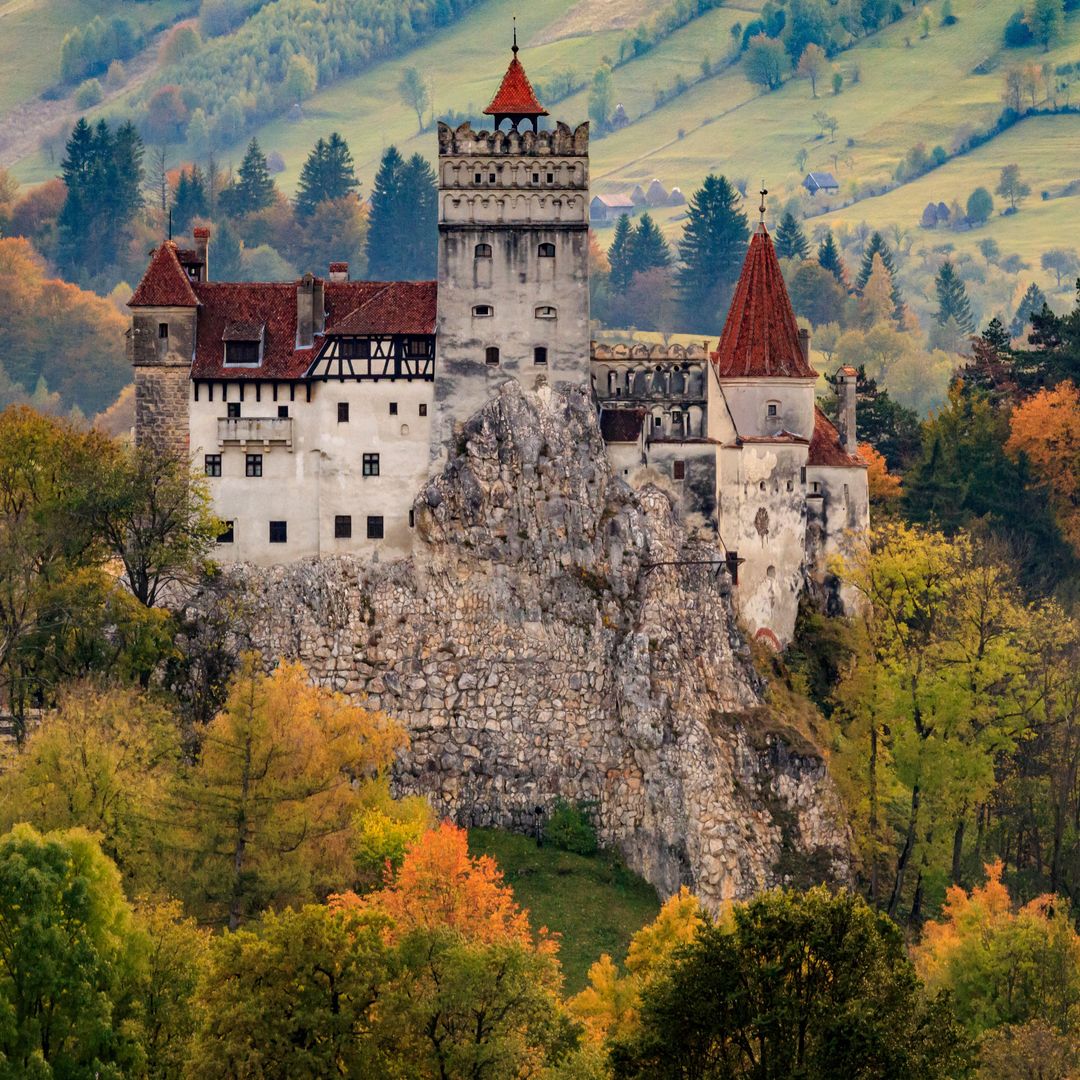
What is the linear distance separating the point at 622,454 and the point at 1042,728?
57.4ft

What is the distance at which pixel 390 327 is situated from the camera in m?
95.3

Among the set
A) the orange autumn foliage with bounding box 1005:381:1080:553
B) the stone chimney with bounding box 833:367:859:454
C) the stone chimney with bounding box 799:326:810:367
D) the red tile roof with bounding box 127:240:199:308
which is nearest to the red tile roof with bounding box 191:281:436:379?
the red tile roof with bounding box 127:240:199:308

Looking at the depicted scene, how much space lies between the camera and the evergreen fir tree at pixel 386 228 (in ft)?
616

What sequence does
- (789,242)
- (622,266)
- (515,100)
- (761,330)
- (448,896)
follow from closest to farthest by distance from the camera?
(448,896) → (515,100) → (761,330) → (622,266) → (789,242)

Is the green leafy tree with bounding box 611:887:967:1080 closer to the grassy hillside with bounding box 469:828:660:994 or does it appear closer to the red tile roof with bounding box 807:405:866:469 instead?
the grassy hillside with bounding box 469:828:660:994

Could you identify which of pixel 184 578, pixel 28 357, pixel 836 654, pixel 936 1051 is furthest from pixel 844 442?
pixel 28 357

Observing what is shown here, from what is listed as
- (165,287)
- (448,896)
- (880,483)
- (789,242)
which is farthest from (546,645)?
(789,242)

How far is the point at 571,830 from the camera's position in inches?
3656

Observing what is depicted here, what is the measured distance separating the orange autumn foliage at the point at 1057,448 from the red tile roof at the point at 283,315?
30.7m

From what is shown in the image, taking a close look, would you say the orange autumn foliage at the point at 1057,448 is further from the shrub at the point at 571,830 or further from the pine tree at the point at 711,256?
the pine tree at the point at 711,256

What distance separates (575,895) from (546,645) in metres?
8.50

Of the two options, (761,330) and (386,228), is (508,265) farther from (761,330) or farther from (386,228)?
(386,228)

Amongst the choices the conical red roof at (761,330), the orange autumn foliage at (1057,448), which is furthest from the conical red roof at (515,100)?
the orange autumn foliage at (1057,448)

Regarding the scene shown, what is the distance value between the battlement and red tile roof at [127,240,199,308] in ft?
31.0
